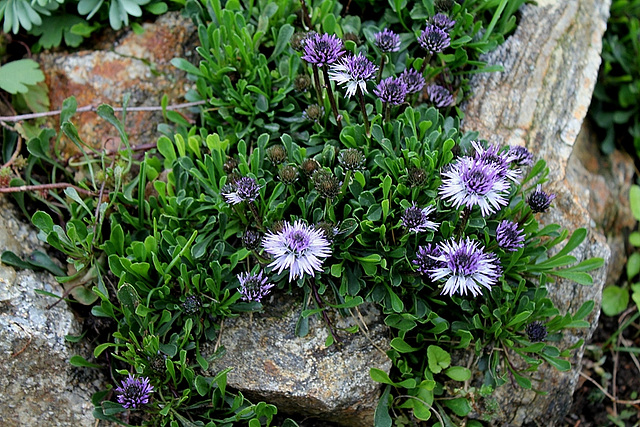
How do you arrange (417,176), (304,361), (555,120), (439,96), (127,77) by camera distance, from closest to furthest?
(417,176)
(304,361)
(439,96)
(555,120)
(127,77)

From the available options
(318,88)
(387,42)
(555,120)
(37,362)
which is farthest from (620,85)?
(37,362)

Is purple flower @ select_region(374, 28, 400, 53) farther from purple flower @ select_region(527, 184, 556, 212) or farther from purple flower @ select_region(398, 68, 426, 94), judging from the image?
purple flower @ select_region(527, 184, 556, 212)

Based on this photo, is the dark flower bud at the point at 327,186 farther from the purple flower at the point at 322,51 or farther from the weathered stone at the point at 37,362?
the weathered stone at the point at 37,362

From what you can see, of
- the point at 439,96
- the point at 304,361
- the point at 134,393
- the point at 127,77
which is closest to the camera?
the point at 134,393

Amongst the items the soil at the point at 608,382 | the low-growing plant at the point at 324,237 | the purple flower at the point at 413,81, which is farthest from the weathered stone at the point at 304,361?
the soil at the point at 608,382

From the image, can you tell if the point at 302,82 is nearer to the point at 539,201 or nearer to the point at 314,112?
the point at 314,112

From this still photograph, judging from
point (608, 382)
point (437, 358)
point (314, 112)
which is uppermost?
point (314, 112)
